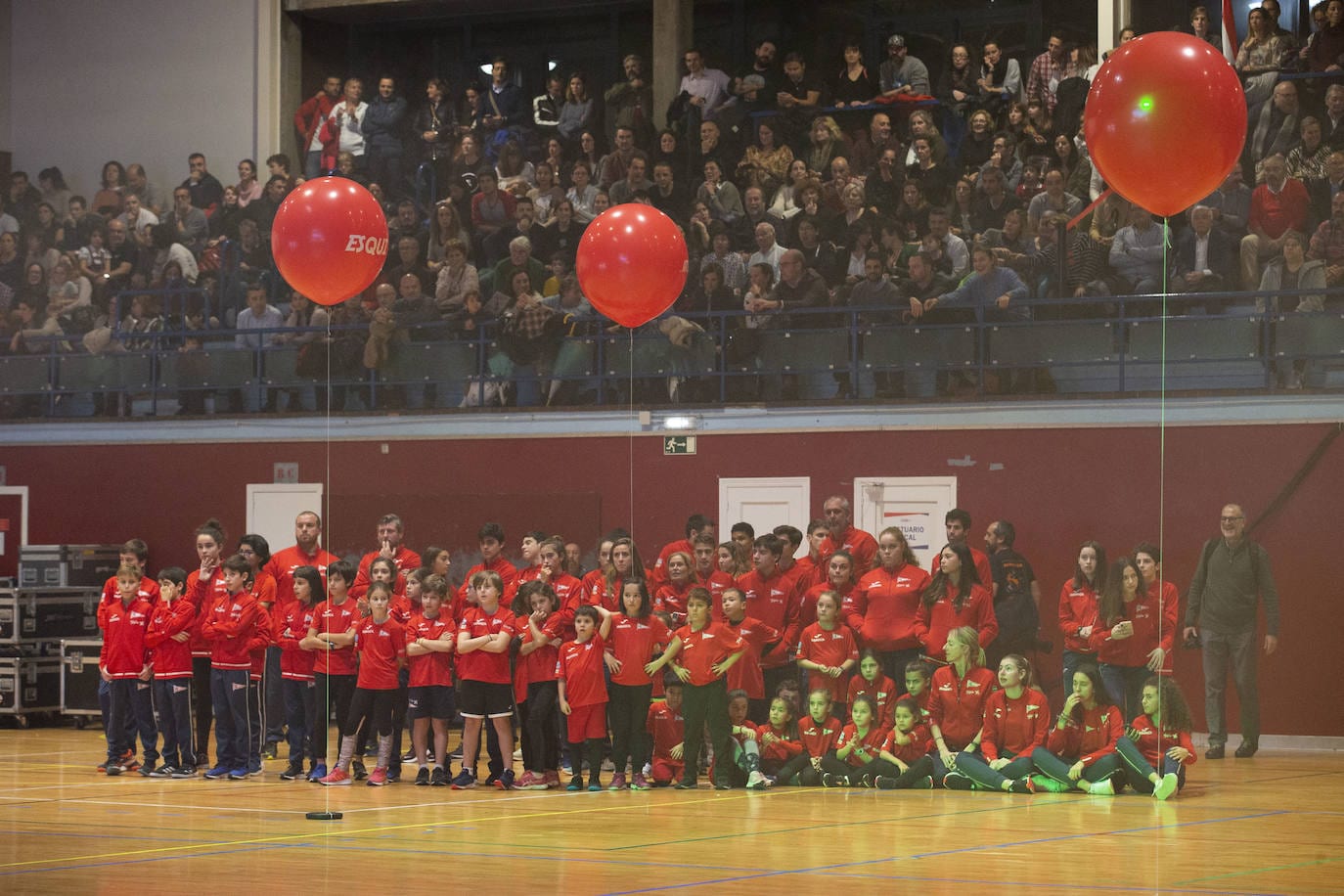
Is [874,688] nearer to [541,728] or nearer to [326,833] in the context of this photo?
[541,728]

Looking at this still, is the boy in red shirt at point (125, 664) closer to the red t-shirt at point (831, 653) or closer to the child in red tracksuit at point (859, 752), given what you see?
the red t-shirt at point (831, 653)

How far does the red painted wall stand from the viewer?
1416 centimetres

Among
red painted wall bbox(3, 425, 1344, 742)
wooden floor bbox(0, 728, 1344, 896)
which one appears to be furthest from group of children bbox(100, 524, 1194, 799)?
red painted wall bbox(3, 425, 1344, 742)

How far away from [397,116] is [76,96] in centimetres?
448

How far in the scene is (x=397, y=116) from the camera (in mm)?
19562

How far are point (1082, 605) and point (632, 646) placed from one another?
299cm

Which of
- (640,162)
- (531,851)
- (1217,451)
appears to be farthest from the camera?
(640,162)

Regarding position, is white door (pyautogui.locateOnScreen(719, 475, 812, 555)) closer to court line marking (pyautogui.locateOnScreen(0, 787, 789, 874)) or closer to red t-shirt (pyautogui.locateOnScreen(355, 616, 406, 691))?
red t-shirt (pyautogui.locateOnScreen(355, 616, 406, 691))

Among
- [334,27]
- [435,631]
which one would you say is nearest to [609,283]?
[435,631]

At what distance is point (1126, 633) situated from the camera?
40.7ft

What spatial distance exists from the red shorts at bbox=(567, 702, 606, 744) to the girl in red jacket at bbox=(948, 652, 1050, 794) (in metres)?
2.21

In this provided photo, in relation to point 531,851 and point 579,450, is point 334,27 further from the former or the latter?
point 531,851

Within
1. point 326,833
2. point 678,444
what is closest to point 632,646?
point 326,833

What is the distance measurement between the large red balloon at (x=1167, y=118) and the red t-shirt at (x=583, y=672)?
4.66 meters
